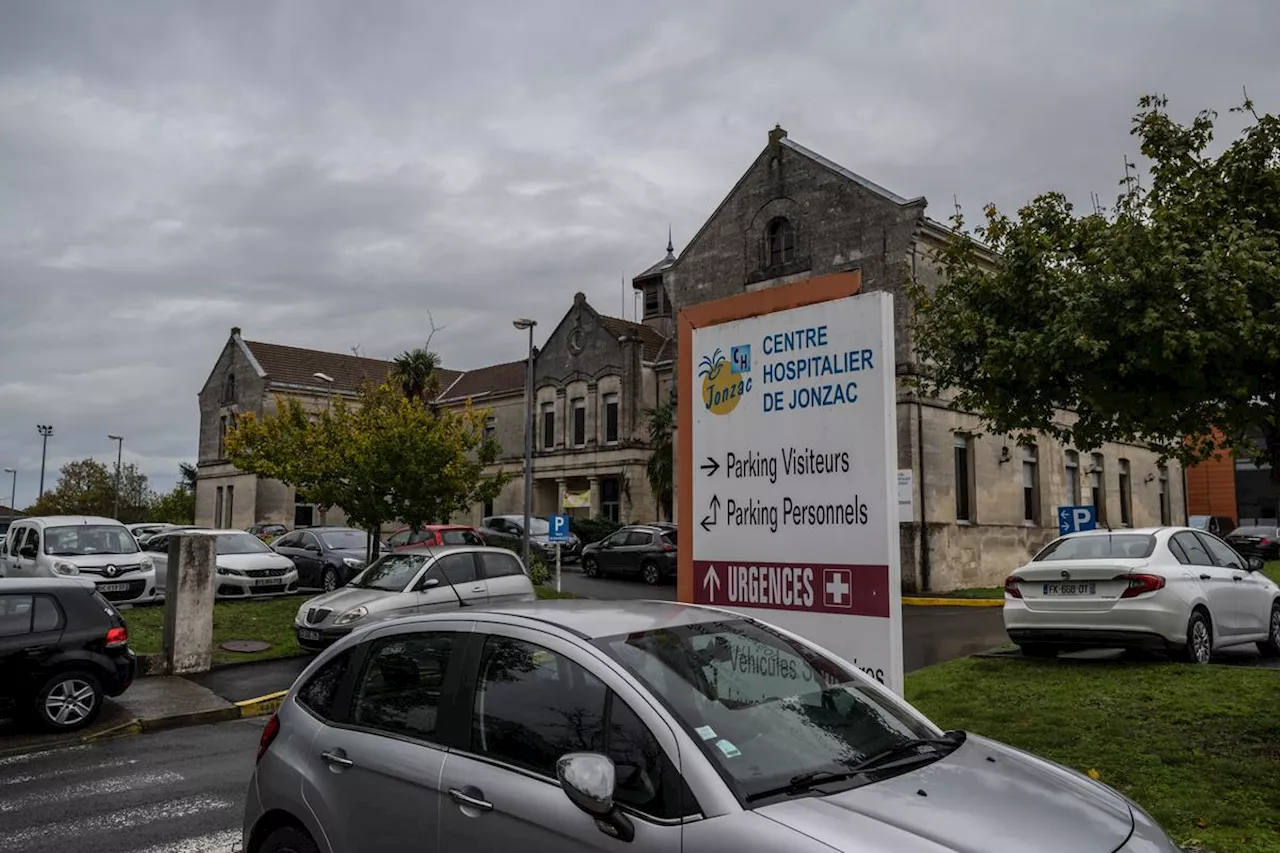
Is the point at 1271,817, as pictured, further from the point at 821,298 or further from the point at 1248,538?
the point at 1248,538

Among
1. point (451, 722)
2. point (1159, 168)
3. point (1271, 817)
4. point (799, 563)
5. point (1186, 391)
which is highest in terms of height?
point (1159, 168)

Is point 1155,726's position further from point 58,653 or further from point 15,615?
point 15,615

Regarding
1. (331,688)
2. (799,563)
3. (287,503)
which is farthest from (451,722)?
(287,503)

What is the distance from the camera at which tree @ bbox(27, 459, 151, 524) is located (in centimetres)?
7488

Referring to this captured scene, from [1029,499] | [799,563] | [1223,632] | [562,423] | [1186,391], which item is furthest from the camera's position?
[562,423]

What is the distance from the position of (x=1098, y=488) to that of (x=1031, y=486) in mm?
5148

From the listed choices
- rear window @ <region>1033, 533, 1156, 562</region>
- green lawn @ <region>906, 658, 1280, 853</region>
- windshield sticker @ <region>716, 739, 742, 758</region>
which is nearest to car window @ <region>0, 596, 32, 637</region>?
green lawn @ <region>906, 658, 1280, 853</region>

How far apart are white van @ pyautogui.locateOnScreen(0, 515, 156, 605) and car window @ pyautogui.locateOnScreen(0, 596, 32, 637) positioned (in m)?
8.28

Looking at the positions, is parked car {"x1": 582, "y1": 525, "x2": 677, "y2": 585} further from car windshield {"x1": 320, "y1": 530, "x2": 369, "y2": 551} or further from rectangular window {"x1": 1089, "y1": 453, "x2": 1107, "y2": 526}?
rectangular window {"x1": 1089, "y1": 453, "x2": 1107, "y2": 526}

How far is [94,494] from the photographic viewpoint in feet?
247

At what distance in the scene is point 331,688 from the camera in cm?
445

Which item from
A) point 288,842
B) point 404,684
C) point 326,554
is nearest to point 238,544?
point 326,554

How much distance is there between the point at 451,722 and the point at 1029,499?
30306 mm

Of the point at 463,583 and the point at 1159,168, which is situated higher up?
the point at 1159,168
